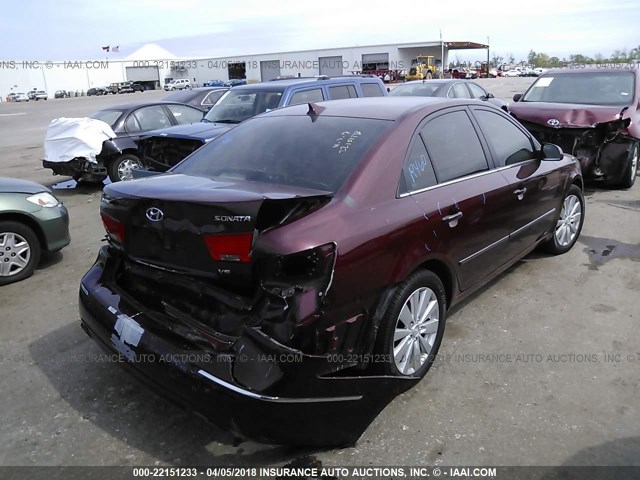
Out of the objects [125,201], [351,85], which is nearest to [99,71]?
[351,85]

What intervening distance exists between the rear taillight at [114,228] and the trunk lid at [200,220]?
0.01 m

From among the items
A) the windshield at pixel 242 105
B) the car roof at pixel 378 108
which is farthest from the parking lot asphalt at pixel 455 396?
the windshield at pixel 242 105

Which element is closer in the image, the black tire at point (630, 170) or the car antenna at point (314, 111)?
the car antenna at point (314, 111)

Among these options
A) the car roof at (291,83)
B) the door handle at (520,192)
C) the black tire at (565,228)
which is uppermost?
the car roof at (291,83)

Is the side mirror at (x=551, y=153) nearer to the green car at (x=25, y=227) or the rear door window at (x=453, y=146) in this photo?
the rear door window at (x=453, y=146)

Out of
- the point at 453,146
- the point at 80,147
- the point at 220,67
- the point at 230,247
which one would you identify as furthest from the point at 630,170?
the point at 220,67

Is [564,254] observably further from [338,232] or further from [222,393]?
[222,393]

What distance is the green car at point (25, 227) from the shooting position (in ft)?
16.3

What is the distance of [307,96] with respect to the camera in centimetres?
809

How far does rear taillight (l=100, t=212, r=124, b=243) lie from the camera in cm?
295

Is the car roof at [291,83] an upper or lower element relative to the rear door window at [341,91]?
upper

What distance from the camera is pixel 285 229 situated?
2.45 meters

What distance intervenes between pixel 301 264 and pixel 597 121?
6.77 metres

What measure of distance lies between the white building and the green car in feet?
181
